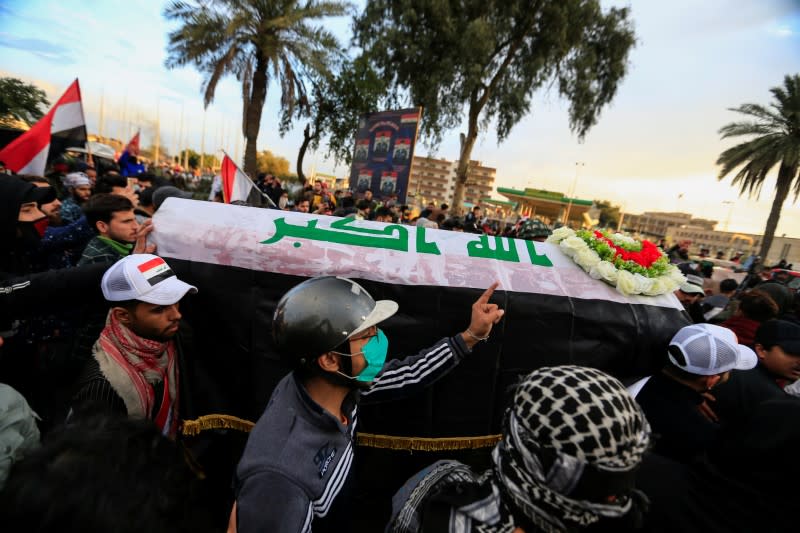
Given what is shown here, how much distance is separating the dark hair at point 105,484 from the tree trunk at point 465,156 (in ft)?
56.3

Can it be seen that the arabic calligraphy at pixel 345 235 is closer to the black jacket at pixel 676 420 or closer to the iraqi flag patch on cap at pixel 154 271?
the iraqi flag patch on cap at pixel 154 271

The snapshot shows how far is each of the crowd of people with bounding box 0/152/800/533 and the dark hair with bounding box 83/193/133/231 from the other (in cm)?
1

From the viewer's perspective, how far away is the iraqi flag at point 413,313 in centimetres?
258

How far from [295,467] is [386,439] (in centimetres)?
155

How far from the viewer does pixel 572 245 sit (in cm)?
287

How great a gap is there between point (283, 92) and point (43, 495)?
16291 millimetres

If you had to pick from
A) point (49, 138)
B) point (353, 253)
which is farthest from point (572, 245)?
point (49, 138)

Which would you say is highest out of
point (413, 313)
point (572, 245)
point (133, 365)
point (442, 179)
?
point (442, 179)

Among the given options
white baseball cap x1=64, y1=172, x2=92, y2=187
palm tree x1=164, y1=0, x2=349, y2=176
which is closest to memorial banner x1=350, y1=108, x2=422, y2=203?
palm tree x1=164, y1=0, x2=349, y2=176

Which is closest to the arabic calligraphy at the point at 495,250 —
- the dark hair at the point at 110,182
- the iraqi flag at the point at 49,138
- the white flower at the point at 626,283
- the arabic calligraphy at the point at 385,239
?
the arabic calligraphy at the point at 385,239

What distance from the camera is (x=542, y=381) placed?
1.04m

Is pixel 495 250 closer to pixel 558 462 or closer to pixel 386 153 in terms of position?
pixel 558 462

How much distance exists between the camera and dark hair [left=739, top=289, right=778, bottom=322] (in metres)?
3.47

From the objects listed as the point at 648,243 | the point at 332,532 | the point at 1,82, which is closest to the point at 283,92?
the point at 1,82
